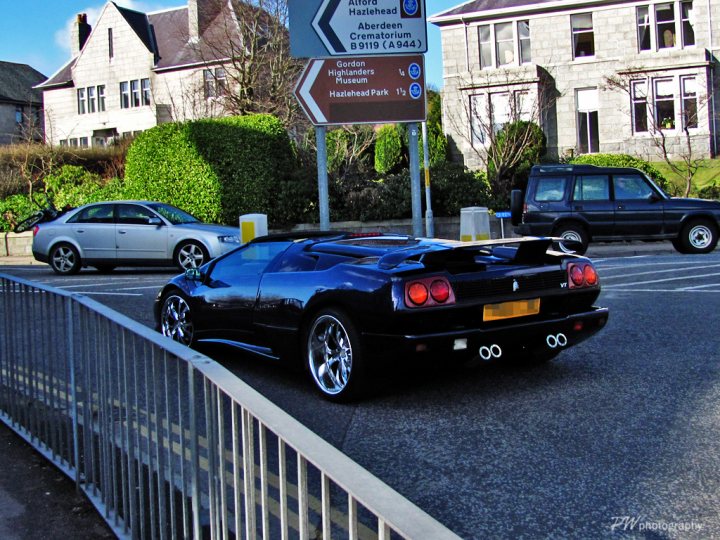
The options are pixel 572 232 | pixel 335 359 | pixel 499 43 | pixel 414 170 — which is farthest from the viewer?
pixel 499 43

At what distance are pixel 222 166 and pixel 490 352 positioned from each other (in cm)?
1619

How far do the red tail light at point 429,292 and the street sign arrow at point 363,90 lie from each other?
357 inches

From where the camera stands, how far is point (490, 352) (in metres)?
5.72

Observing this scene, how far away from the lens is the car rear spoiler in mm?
5812

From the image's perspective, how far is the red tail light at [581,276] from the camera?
6.34 m

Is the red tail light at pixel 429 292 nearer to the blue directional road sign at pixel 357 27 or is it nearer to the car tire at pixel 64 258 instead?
the blue directional road sign at pixel 357 27

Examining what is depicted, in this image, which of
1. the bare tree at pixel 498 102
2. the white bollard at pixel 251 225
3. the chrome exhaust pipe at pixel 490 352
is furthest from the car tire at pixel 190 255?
the bare tree at pixel 498 102

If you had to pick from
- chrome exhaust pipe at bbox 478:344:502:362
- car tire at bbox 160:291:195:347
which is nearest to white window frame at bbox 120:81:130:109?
car tire at bbox 160:291:195:347

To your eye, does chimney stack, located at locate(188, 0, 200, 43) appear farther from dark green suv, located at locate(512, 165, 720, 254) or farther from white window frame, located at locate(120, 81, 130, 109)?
dark green suv, located at locate(512, 165, 720, 254)

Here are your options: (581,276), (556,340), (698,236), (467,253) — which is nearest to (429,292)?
(467,253)

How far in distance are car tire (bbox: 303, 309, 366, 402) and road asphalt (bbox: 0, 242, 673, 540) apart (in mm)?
1969

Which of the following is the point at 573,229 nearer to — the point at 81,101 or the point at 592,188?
the point at 592,188

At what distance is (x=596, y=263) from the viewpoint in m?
16.0

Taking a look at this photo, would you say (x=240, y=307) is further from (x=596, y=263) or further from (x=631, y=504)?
(x=596, y=263)
